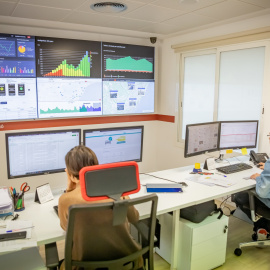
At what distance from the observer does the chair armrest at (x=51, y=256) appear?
1525 mm

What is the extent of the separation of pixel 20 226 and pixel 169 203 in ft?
3.36

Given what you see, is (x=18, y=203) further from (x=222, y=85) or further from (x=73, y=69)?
(x=222, y=85)

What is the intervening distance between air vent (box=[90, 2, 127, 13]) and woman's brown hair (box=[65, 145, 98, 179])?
203cm

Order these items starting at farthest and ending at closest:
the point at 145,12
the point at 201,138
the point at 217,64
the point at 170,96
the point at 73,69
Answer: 1. the point at 170,96
2. the point at 73,69
3. the point at 217,64
4. the point at 145,12
5. the point at 201,138

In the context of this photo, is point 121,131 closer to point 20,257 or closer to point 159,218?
point 159,218

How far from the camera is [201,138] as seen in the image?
2998 millimetres

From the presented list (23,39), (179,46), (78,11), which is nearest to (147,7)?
(78,11)

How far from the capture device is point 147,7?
10.5 ft

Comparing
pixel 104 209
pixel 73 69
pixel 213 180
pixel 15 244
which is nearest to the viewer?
pixel 104 209

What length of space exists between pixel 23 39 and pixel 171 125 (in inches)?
99.2

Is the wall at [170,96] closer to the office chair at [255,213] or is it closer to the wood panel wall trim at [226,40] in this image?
→ the wood panel wall trim at [226,40]

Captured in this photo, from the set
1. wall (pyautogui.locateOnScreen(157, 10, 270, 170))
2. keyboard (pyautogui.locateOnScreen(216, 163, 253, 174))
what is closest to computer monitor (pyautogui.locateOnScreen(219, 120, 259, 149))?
keyboard (pyautogui.locateOnScreen(216, 163, 253, 174))

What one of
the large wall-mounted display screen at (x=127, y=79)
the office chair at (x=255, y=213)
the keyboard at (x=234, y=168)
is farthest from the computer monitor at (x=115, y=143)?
the large wall-mounted display screen at (x=127, y=79)

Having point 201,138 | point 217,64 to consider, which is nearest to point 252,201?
point 201,138
